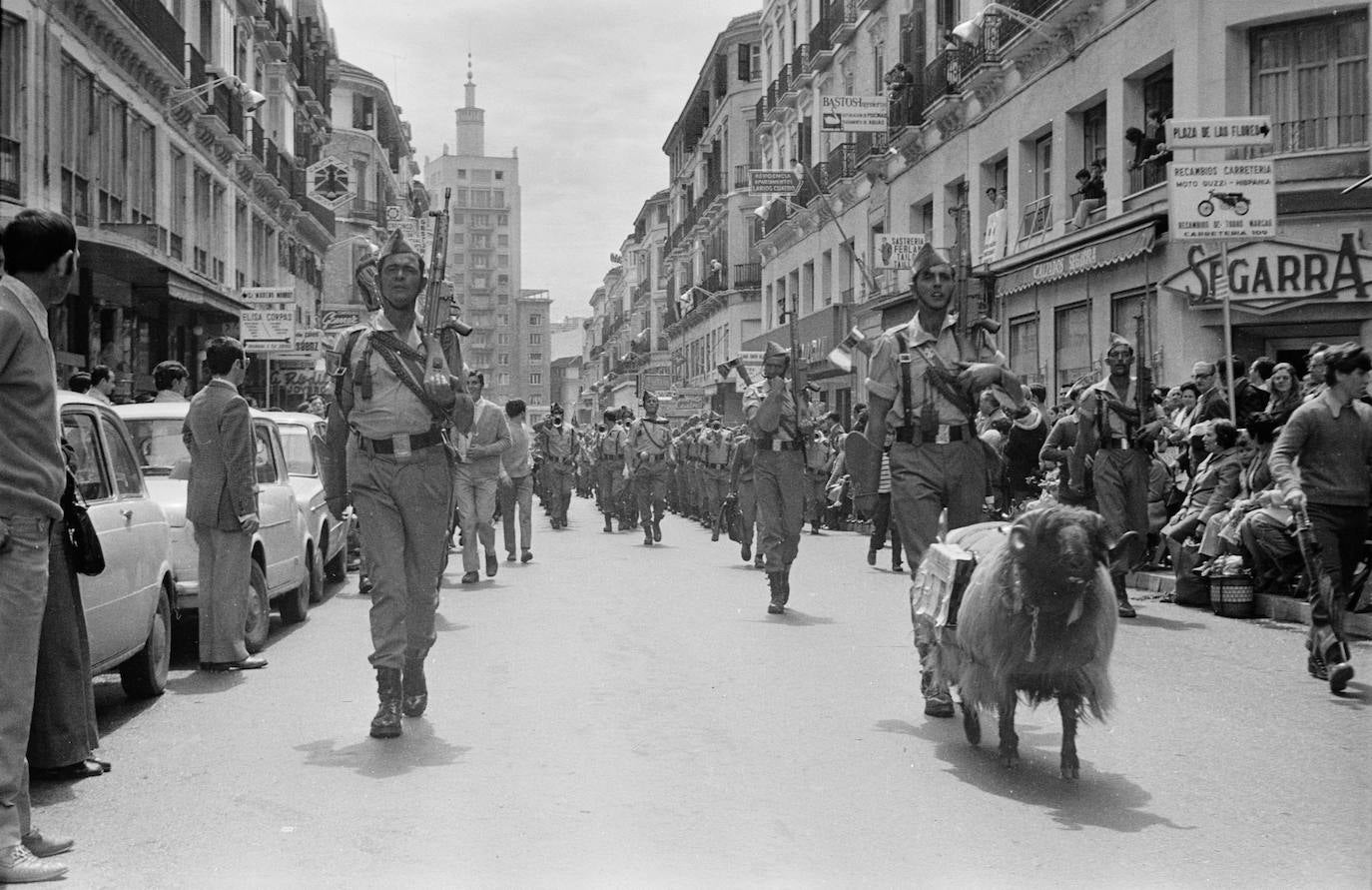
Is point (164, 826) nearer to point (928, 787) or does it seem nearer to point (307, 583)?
point (928, 787)

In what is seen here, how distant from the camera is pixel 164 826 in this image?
5281mm

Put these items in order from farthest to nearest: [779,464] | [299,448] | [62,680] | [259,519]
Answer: [299,448]
[779,464]
[259,519]
[62,680]

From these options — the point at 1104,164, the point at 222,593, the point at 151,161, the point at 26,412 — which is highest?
the point at 151,161

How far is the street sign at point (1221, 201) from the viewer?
13766 millimetres

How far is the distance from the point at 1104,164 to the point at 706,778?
64.3ft

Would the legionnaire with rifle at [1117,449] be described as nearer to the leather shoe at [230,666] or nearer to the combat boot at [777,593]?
the combat boot at [777,593]

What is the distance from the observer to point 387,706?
6816 millimetres

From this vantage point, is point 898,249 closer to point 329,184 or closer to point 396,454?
point 329,184

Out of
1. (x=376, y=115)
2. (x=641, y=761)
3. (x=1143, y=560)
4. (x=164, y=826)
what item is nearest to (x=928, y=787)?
(x=641, y=761)

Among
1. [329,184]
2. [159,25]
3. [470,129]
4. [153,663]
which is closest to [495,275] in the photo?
[470,129]

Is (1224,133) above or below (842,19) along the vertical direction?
below

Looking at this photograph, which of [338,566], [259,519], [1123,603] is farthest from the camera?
[338,566]

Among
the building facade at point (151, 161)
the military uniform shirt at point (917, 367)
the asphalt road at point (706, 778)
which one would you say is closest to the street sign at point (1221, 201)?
the asphalt road at point (706, 778)

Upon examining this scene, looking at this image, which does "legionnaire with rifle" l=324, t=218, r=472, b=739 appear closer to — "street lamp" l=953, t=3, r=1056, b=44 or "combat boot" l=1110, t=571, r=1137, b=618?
"combat boot" l=1110, t=571, r=1137, b=618
